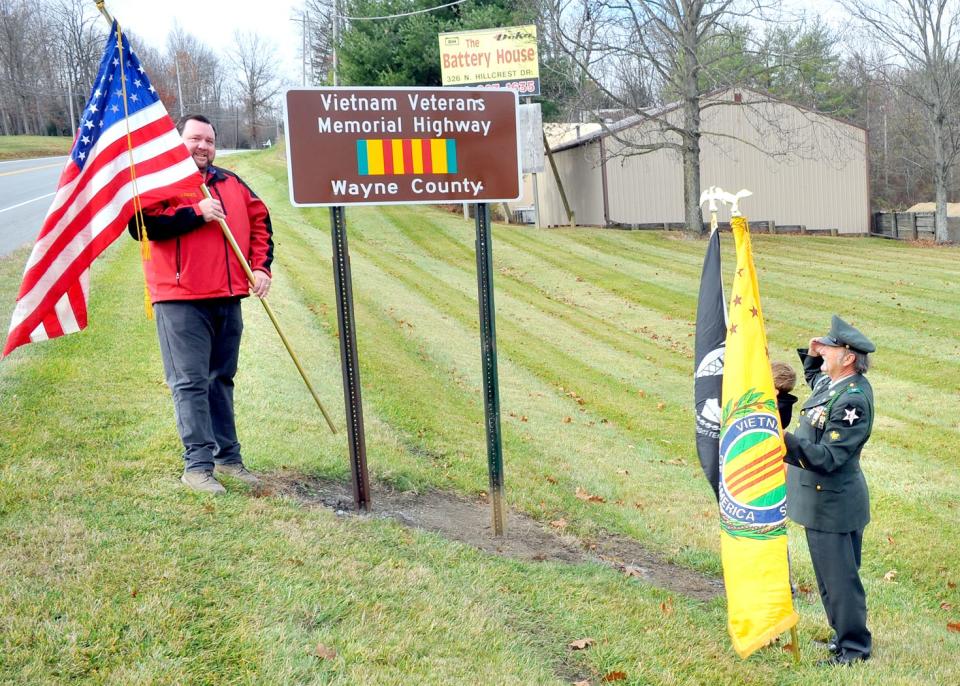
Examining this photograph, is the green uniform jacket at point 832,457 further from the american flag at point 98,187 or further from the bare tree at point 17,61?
the bare tree at point 17,61

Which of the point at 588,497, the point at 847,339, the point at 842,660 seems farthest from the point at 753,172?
the point at 842,660

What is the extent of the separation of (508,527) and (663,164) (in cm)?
2860

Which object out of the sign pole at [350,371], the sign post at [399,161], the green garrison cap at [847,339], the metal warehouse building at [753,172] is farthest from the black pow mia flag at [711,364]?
the metal warehouse building at [753,172]

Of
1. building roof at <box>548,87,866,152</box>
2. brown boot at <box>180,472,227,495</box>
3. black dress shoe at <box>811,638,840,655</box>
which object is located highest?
building roof at <box>548,87,866,152</box>

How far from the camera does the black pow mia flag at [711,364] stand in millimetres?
5102

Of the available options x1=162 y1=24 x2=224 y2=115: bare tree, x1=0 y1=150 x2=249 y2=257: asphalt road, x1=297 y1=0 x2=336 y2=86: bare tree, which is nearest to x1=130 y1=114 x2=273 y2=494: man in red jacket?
x1=0 y1=150 x2=249 y2=257: asphalt road

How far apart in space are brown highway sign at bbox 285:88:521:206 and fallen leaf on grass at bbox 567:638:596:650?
2994 millimetres

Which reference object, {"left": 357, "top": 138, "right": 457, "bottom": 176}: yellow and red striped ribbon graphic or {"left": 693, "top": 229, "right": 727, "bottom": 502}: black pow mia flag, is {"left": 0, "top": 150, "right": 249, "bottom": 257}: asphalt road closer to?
{"left": 357, "top": 138, "right": 457, "bottom": 176}: yellow and red striped ribbon graphic

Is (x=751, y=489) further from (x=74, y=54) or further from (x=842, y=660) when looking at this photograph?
(x=74, y=54)

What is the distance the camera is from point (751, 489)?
15.5 ft

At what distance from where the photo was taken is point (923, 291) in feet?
67.2

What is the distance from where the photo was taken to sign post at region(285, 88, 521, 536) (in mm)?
5828

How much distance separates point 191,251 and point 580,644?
127 inches

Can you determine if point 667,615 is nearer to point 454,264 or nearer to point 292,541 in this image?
point 292,541
